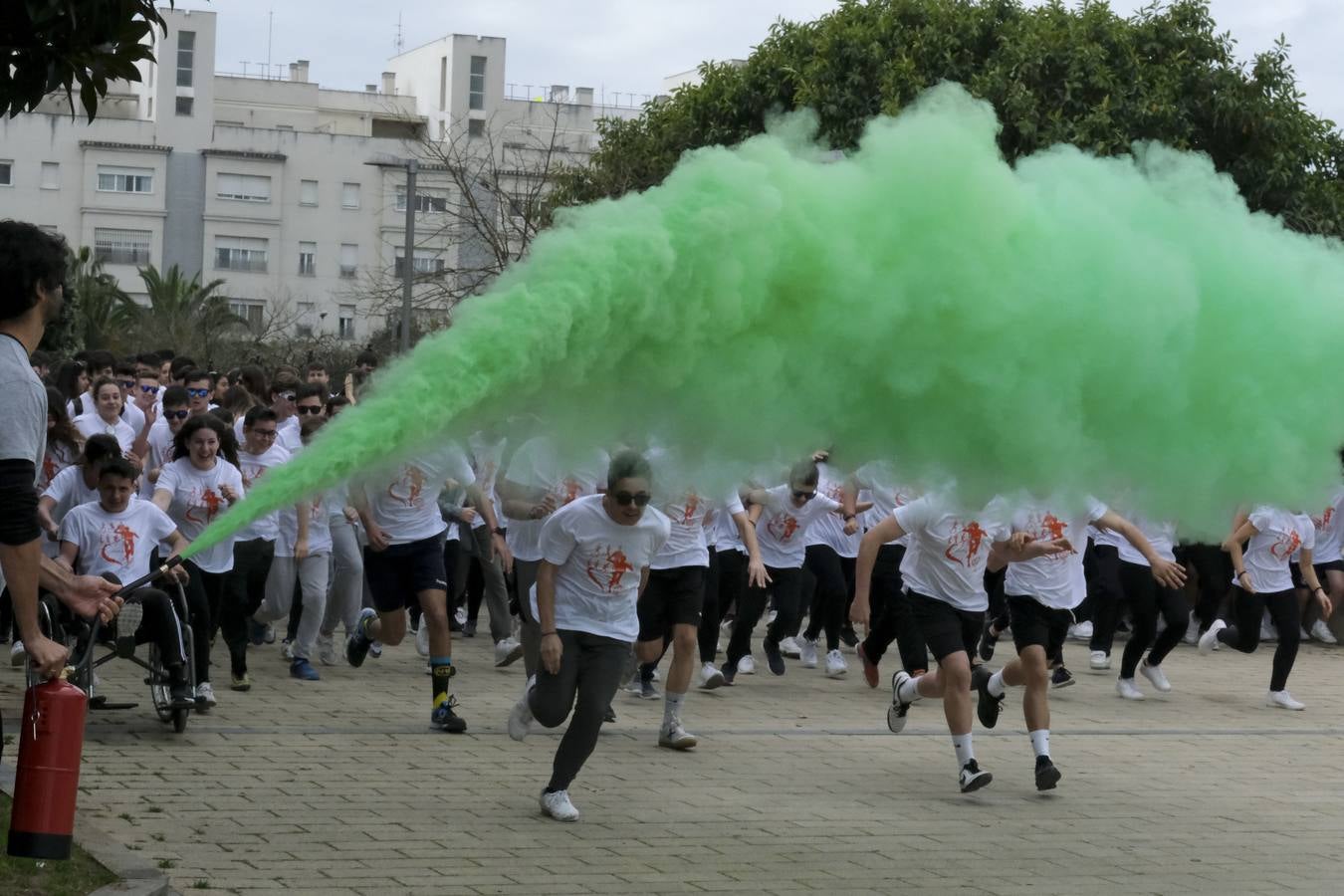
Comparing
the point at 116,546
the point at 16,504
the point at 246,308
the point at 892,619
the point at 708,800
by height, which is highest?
the point at 246,308

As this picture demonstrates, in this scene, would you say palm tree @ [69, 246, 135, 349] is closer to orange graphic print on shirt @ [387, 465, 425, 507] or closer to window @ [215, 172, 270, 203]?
window @ [215, 172, 270, 203]

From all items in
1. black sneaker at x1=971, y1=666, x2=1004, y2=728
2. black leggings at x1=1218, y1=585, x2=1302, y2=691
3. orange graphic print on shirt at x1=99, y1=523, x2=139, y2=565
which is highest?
orange graphic print on shirt at x1=99, y1=523, x2=139, y2=565

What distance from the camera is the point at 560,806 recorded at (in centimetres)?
796

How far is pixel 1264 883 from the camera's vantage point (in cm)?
745

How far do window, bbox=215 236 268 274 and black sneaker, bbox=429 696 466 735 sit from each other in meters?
60.2

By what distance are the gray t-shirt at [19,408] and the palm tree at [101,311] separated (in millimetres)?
44275

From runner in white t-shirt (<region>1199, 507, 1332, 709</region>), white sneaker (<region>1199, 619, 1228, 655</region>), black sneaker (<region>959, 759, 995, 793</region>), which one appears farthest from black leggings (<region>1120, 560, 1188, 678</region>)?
black sneaker (<region>959, 759, 995, 793</region>)

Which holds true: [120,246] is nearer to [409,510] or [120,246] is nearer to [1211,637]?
[1211,637]

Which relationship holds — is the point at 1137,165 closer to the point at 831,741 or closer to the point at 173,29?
the point at 831,741

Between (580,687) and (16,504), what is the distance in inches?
155

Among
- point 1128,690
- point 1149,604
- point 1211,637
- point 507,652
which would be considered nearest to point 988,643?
point 1211,637

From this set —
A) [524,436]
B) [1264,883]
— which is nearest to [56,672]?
[524,436]

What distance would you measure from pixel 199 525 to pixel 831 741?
13.8ft

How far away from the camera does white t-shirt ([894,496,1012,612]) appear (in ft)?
31.0
